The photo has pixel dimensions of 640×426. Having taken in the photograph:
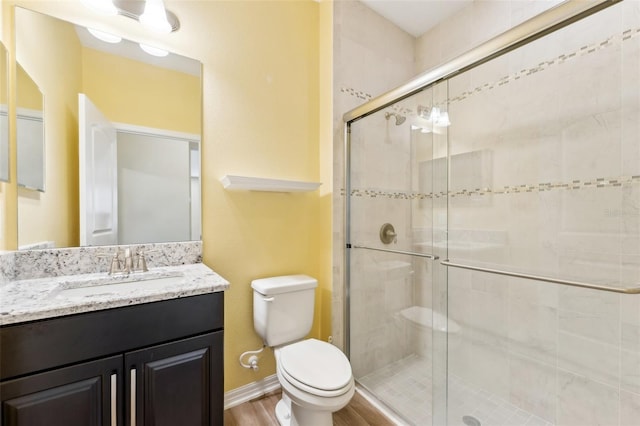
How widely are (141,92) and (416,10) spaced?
6.62ft

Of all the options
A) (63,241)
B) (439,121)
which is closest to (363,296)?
(439,121)

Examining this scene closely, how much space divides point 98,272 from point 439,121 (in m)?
1.97

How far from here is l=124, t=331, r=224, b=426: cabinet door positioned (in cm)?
101

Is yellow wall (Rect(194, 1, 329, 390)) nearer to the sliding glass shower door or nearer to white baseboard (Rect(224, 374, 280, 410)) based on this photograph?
white baseboard (Rect(224, 374, 280, 410))

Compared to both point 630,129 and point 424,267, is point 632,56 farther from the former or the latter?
point 424,267

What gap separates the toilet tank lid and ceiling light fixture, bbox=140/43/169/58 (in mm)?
1368

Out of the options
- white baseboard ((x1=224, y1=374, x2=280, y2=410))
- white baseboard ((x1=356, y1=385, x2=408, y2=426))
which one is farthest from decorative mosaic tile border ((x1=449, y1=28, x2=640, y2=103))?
white baseboard ((x1=224, y1=374, x2=280, y2=410))

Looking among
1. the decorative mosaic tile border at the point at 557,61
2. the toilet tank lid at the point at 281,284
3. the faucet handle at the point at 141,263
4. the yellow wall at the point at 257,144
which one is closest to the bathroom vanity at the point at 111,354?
the faucet handle at the point at 141,263

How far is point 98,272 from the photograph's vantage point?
4.36 ft

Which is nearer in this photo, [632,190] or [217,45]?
[632,190]

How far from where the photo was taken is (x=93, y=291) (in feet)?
3.89

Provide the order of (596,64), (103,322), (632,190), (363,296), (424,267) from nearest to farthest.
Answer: (103,322), (632,190), (596,64), (424,267), (363,296)

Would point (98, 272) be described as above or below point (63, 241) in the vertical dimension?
below

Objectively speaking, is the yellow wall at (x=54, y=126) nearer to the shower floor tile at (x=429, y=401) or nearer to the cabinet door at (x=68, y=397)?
the cabinet door at (x=68, y=397)
